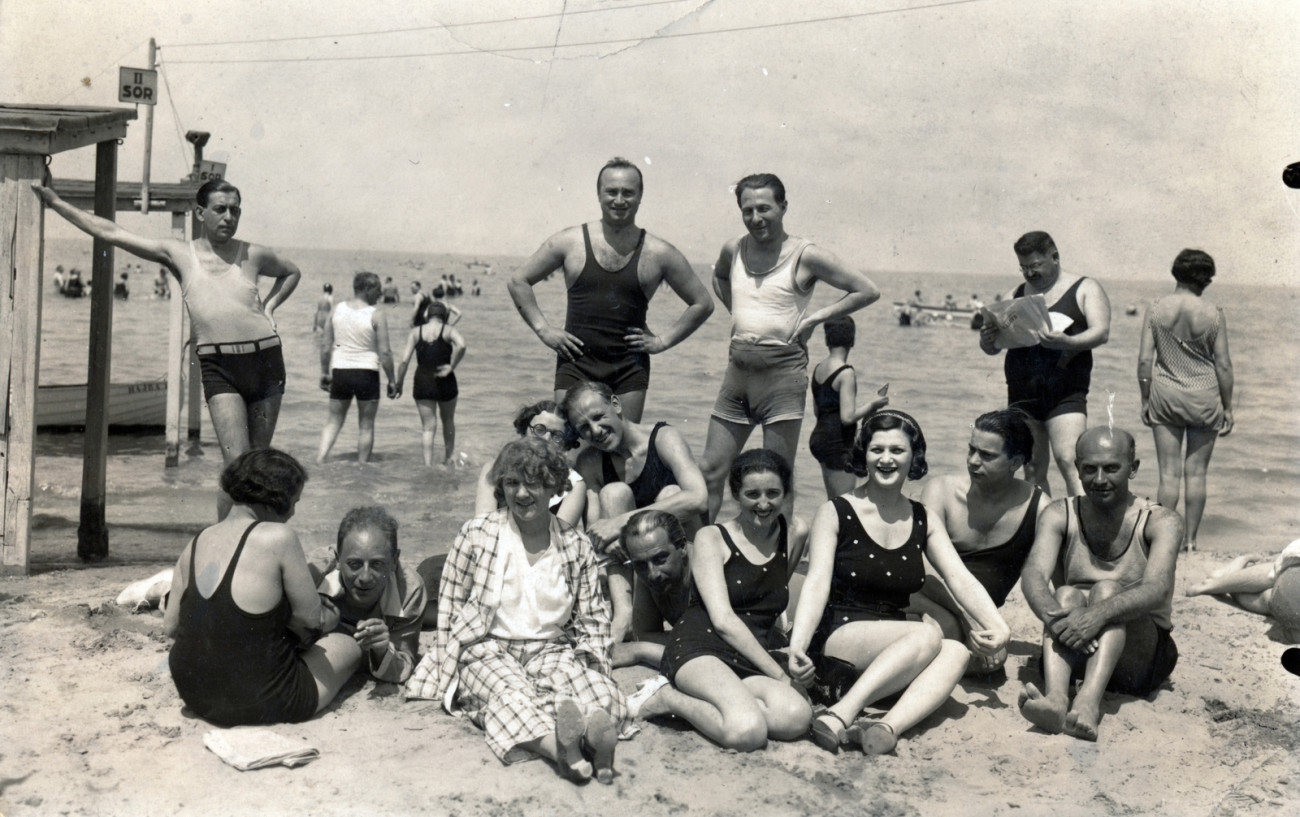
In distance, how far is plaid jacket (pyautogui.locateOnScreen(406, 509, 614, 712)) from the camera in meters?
4.50

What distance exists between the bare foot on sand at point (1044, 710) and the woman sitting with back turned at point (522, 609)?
1.65 m

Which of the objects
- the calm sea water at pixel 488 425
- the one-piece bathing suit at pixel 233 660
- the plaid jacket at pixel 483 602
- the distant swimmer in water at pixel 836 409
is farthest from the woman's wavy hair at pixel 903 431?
the calm sea water at pixel 488 425

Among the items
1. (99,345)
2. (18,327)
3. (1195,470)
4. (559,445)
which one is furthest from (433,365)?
(1195,470)

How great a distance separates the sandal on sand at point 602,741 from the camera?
3930 millimetres

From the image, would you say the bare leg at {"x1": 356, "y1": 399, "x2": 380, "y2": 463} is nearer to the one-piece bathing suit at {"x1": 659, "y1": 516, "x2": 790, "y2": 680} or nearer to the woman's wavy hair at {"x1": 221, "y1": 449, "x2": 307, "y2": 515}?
the woman's wavy hair at {"x1": 221, "y1": 449, "x2": 307, "y2": 515}

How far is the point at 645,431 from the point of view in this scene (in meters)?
5.57

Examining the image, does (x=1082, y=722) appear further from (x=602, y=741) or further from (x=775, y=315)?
(x=775, y=315)

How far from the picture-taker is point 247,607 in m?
4.10

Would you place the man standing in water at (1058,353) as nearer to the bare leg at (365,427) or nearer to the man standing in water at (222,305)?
the man standing in water at (222,305)

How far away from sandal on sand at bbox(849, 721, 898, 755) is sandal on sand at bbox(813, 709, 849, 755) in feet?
0.23

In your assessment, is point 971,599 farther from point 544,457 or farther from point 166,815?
point 166,815

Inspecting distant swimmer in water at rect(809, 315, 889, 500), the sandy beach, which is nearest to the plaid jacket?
the sandy beach

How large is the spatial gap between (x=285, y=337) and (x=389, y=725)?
30564 millimetres

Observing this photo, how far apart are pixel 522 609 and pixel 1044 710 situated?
2152mm
